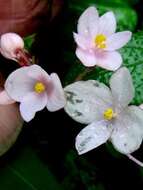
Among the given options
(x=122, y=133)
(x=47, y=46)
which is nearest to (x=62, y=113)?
(x=47, y=46)

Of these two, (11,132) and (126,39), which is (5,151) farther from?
(126,39)

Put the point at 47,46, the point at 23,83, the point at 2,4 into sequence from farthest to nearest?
the point at 47,46
the point at 2,4
the point at 23,83

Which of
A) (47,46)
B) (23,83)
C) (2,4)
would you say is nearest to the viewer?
(23,83)

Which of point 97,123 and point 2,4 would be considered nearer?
point 97,123

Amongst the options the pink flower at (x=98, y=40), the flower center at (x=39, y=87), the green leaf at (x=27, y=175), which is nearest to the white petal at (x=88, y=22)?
the pink flower at (x=98, y=40)

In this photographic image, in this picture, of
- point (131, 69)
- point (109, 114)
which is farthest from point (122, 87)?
point (131, 69)

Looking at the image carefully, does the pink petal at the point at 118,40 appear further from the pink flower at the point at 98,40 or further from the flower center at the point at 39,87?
the flower center at the point at 39,87

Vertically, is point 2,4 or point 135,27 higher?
point 2,4

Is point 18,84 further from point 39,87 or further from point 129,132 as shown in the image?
point 129,132
